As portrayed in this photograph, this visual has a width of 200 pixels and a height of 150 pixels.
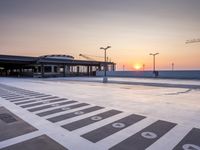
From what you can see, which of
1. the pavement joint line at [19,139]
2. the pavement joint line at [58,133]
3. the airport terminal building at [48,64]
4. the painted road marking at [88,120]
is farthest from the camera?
the airport terminal building at [48,64]

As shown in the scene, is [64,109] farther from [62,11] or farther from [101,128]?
[62,11]

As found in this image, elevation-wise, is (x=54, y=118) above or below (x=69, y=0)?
below

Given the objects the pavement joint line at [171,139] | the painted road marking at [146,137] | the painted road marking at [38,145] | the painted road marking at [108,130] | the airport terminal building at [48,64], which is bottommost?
the pavement joint line at [171,139]

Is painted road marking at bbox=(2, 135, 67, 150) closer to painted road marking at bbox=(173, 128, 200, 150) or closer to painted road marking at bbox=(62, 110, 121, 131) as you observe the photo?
painted road marking at bbox=(62, 110, 121, 131)

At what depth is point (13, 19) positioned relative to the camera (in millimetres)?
22016

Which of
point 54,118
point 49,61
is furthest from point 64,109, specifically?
point 49,61

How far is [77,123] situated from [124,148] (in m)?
2.43

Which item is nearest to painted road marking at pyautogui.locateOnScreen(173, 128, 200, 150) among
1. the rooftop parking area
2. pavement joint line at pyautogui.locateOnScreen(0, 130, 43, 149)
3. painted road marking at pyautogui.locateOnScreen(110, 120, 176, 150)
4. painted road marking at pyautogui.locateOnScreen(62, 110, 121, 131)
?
the rooftop parking area

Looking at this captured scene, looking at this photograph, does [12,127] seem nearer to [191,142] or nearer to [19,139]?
[19,139]

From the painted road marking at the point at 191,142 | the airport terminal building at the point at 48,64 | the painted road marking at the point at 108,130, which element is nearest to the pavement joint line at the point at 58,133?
the painted road marking at the point at 108,130

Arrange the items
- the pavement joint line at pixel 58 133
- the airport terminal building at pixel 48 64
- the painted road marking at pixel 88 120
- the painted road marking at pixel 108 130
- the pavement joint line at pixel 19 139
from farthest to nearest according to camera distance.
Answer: the airport terminal building at pixel 48 64 → the painted road marking at pixel 88 120 → the painted road marking at pixel 108 130 → the pavement joint line at pixel 19 139 → the pavement joint line at pixel 58 133

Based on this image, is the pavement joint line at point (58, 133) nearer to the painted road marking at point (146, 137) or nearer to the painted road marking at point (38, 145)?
the painted road marking at point (38, 145)

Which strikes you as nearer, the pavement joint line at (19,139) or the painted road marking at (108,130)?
the pavement joint line at (19,139)

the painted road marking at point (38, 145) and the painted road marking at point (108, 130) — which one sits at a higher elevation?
the painted road marking at point (38, 145)
